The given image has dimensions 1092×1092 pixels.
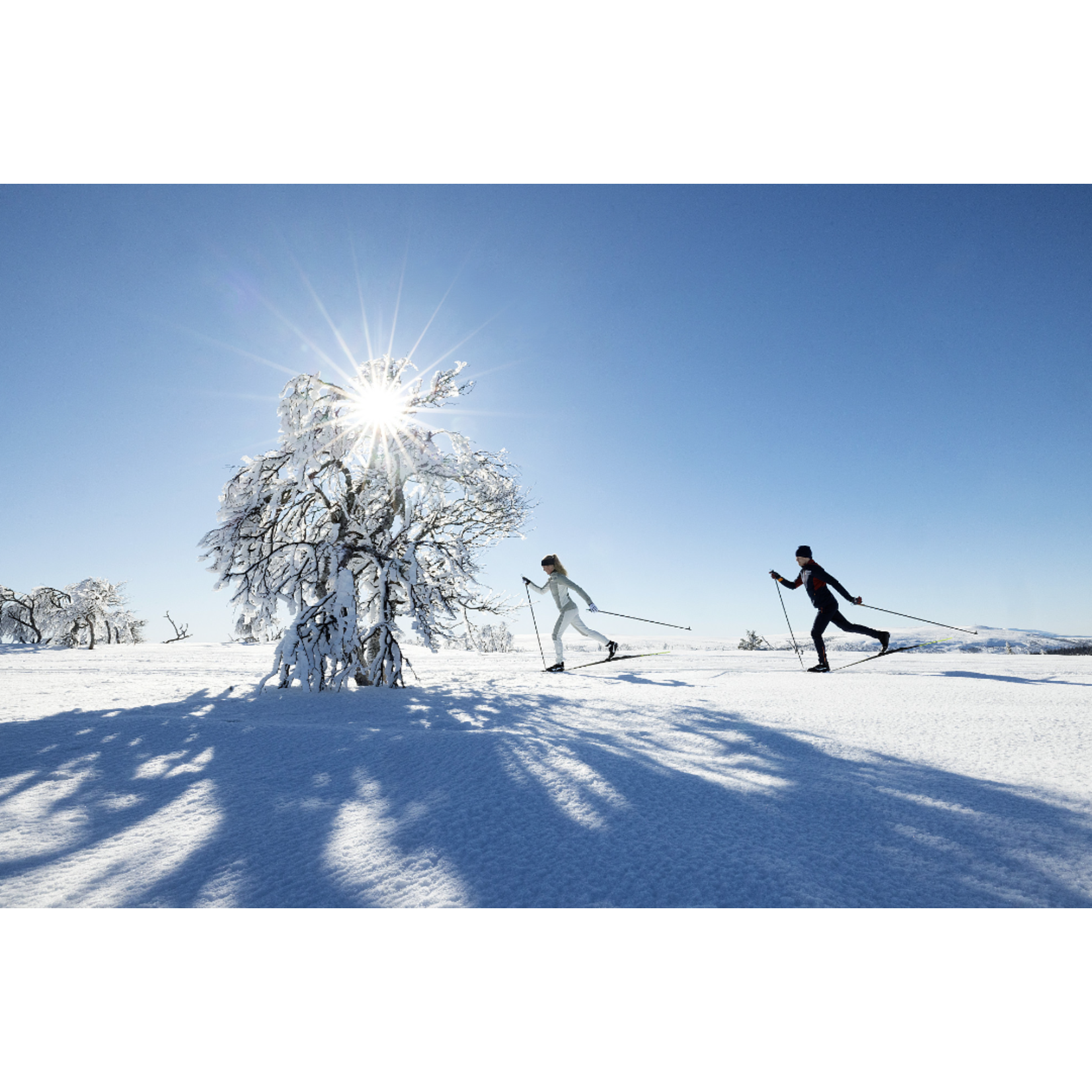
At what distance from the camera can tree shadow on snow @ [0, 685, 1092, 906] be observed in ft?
4.18

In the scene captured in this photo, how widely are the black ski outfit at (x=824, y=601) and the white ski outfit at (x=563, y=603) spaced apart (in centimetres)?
324

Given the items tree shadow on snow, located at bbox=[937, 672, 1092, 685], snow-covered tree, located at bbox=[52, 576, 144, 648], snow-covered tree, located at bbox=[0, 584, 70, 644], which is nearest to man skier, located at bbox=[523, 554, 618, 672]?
tree shadow on snow, located at bbox=[937, 672, 1092, 685]

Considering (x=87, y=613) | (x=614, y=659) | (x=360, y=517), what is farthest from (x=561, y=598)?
(x=87, y=613)

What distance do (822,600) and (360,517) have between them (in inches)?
277

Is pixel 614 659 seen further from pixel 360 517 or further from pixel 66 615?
pixel 66 615

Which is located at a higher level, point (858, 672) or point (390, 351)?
point (390, 351)

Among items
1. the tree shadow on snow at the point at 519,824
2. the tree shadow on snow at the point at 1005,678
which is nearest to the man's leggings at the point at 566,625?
the tree shadow on snow at the point at 1005,678

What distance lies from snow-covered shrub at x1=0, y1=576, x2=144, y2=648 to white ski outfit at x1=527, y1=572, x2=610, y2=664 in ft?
98.3

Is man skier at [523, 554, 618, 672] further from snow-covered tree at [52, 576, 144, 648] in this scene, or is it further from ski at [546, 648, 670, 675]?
snow-covered tree at [52, 576, 144, 648]
